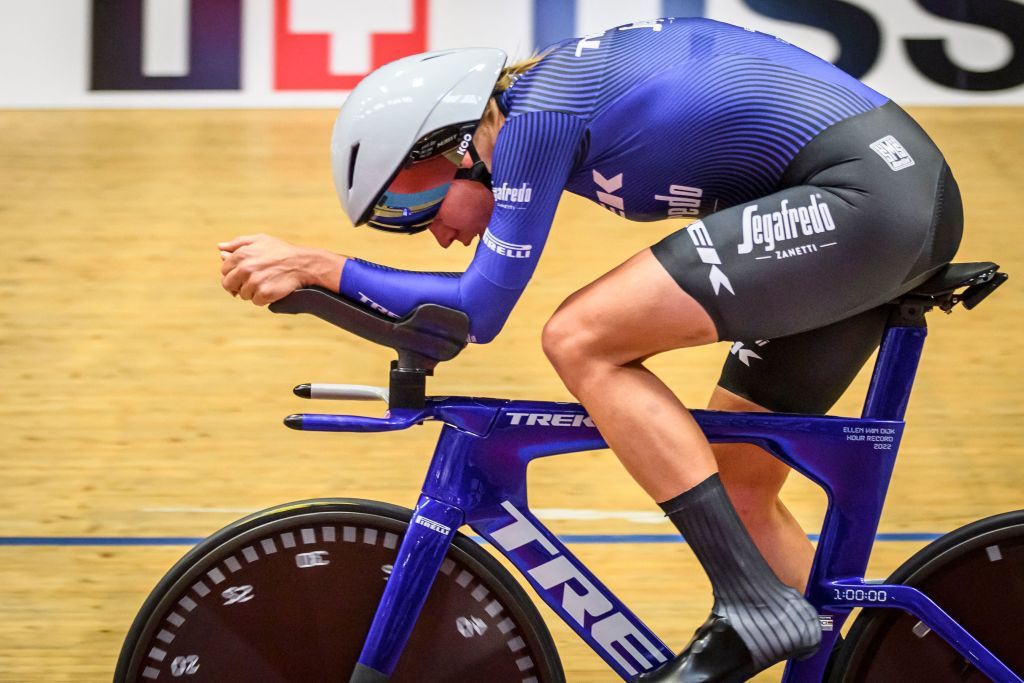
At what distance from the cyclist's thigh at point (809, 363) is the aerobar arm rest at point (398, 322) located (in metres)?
0.50

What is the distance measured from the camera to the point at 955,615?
189 centimetres

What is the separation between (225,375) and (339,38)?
1821mm

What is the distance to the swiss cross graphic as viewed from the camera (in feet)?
15.0

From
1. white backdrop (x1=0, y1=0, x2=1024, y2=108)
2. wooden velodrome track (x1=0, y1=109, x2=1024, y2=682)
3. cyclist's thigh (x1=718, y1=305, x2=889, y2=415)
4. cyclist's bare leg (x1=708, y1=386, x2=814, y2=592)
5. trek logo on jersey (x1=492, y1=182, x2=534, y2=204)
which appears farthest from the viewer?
white backdrop (x1=0, y1=0, x2=1024, y2=108)

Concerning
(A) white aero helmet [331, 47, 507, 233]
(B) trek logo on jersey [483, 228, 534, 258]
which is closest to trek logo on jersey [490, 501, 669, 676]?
(B) trek logo on jersey [483, 228, 534, 258]

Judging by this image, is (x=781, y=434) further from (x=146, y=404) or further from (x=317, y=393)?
(x=146, y=404)

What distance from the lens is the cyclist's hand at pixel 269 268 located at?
5.29ft

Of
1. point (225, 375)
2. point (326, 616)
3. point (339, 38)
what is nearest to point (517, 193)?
point (326, 616)

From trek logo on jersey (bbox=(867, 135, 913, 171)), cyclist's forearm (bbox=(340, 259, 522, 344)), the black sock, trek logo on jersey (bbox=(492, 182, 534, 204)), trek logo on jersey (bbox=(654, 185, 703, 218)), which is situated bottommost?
the black sock

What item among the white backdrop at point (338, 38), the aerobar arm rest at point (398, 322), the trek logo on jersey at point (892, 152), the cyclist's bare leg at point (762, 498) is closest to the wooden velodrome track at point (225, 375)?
the white backdrop at point (338, 38)

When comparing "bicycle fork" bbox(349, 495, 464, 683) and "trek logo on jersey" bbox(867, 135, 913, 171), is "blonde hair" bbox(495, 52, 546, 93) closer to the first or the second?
"trek logo on jersey" bbox(867, 135, 913, 171)

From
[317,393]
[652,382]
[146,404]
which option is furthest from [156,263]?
[652,382]

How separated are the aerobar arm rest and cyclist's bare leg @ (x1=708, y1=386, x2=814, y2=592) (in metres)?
0.56

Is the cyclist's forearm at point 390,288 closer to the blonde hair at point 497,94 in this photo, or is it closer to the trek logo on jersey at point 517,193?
the trek logo on jersey at point 517,193
